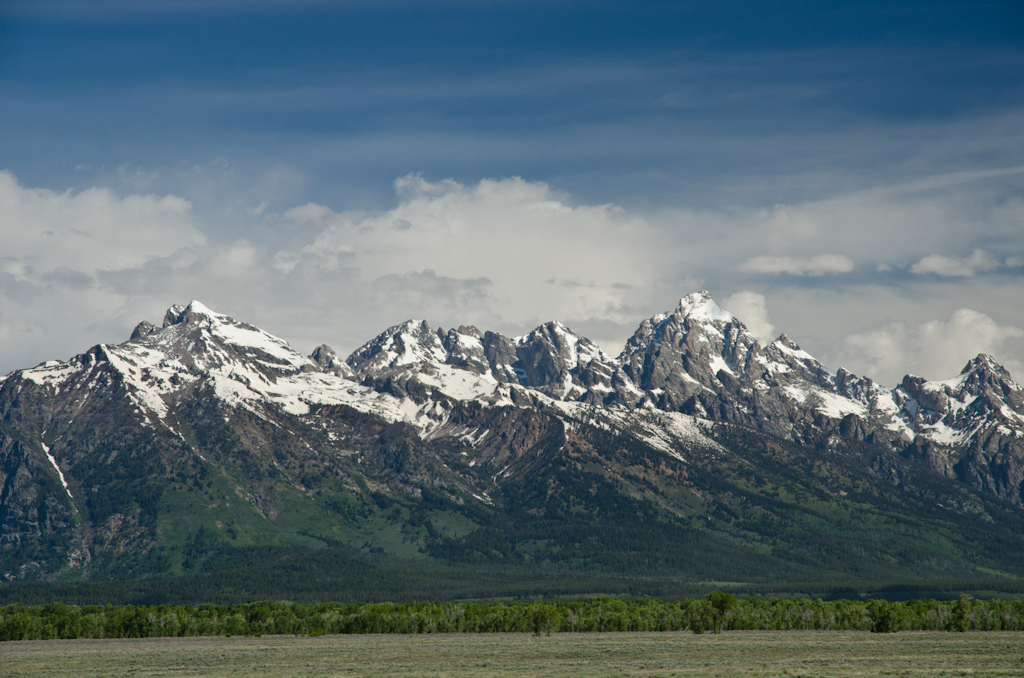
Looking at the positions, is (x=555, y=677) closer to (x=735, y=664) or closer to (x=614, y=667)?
(x=614, y=667)

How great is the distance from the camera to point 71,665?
17775cm

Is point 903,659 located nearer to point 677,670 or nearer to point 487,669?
point 677,670

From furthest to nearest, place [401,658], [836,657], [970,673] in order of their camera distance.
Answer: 1. [401,658]
2. [836,657]
3. [970,673]

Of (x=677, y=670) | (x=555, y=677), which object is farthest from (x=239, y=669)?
(x=677, y=670)


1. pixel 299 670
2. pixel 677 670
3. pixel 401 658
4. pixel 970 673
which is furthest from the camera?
pixel 401 658

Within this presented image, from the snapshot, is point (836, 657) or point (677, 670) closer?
point (677, 670)

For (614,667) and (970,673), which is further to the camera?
(614,667)

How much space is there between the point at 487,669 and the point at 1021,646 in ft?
373

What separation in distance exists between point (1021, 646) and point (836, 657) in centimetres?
5027

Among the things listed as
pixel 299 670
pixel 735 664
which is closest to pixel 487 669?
pixel 299 670

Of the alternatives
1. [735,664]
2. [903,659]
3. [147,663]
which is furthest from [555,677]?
[147,663]

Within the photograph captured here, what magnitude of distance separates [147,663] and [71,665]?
13.0 m

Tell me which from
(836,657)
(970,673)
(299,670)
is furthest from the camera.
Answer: (836,657)

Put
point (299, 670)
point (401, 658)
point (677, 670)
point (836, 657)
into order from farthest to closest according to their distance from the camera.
A: point (401, 658) → point (836, 657) → point (299, 670) → point (677, 670)
